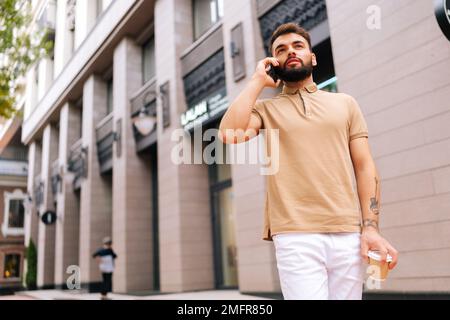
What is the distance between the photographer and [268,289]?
27.5 ft

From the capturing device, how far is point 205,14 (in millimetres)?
12680

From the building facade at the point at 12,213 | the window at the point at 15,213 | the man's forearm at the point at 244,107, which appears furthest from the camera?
the window at the point at 15,213

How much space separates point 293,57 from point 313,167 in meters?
0.50

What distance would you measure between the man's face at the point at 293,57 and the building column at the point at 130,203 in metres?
12.7

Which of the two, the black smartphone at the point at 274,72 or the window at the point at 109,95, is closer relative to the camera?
the black smartphone at the point at 274,72

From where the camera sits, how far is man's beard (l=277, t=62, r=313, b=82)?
199 centimetres

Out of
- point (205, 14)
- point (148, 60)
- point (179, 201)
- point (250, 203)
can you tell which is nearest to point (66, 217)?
point (148, 60)

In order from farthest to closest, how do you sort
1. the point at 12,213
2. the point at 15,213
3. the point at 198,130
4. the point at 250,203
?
the point at 15,213 → the point at 12,213 → the point at 198,130 → the point at 250,203

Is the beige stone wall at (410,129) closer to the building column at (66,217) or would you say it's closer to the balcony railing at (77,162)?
the balcony railing at (77,162)

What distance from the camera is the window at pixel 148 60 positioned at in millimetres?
15452

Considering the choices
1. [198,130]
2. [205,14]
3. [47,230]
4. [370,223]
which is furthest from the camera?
[47,230]

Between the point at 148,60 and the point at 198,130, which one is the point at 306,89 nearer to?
the point at 198,130

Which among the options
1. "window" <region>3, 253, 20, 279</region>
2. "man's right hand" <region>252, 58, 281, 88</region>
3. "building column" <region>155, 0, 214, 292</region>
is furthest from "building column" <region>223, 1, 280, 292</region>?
"window" <region>3, 253, 20, 279</region>

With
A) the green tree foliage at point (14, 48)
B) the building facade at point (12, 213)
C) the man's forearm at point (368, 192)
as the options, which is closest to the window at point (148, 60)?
the green tree foliage at point (14, 48)
